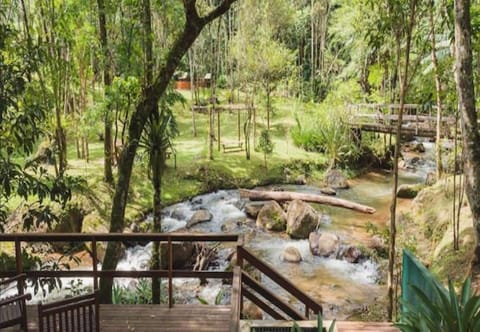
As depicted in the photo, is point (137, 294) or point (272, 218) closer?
point (137, 294)

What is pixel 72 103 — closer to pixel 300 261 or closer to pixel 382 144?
pixel 300 261

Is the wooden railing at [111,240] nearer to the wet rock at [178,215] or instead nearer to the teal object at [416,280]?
the teal object at [416,280]

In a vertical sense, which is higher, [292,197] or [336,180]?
[336,180]

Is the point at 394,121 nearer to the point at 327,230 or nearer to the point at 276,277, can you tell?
the point at 327,230

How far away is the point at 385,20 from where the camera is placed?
6609mm

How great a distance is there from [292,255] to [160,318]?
20.6 ft

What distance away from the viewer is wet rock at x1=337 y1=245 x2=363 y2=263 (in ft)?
34.7

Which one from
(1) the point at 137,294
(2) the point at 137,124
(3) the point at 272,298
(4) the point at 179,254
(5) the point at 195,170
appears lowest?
(1) the point at 137,294

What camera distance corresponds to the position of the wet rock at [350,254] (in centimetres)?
1059

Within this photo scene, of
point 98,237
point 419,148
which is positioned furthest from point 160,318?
point 419,148

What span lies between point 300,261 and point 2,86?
7.76m

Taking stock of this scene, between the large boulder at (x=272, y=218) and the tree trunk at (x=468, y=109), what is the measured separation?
265 inches

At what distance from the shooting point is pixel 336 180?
55.5 ft

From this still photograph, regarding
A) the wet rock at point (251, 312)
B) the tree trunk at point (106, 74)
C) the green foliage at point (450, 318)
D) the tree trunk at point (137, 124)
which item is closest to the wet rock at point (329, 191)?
the tree trunk at point (106, 74)
